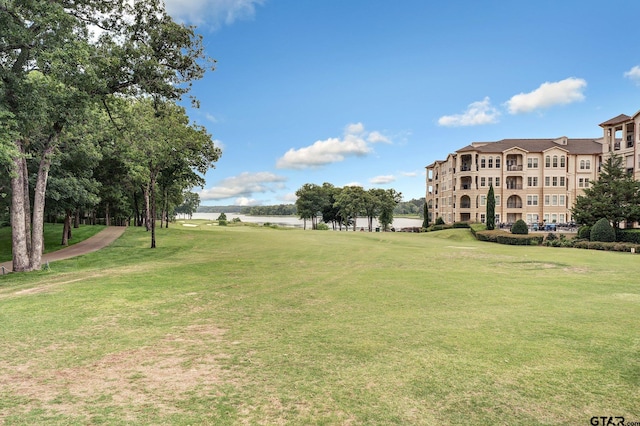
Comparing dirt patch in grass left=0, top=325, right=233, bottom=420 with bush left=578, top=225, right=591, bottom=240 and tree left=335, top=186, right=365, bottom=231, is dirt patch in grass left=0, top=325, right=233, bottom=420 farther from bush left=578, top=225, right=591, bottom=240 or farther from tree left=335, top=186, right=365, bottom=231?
tree left=335, top=186, right=365, bottom=231

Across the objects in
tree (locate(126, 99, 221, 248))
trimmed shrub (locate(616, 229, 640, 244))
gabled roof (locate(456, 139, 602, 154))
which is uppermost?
gabled roof (locate(456, 139, 602, 154))

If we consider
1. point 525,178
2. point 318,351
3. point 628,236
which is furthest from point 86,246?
point 525,178

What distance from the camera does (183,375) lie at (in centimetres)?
559

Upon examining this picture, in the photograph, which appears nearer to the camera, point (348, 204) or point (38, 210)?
point (38, 210)

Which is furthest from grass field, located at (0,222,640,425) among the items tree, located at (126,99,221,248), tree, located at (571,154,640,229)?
tree, located at (571,154,640,229)

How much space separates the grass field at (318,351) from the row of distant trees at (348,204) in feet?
208

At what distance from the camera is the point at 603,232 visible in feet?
107

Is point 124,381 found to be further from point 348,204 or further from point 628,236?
point 348,204

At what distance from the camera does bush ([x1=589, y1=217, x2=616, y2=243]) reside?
107 feet

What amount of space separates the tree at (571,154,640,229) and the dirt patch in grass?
4056 centimetres

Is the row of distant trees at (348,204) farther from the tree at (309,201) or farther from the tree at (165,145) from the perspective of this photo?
the tree at (165,145)

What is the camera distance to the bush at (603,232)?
32.5 meters

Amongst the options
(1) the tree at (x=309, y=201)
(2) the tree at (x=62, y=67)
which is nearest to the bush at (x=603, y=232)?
(2) the tree at (x=62, y=67)

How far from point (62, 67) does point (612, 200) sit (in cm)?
4371
